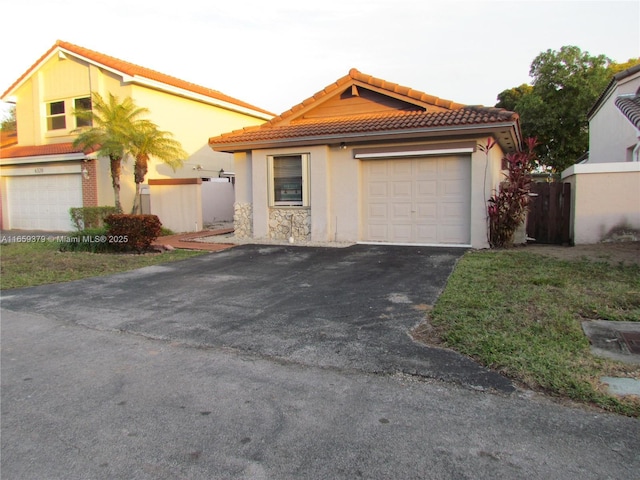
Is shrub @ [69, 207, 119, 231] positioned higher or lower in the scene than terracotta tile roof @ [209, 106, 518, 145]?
lower

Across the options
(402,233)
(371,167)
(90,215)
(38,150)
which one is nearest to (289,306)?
(402,233)

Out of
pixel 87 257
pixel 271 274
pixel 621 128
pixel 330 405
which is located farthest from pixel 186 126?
pixel 330 405

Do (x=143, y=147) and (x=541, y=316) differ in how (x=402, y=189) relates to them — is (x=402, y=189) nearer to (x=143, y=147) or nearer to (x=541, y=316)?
(x=541, y=316)

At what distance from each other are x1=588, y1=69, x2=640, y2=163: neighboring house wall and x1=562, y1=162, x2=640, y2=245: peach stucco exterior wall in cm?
388

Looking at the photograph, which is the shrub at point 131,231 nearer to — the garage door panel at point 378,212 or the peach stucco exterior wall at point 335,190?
the peach stucco exterior wall at point 335,190

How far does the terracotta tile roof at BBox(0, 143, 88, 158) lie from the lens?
1775 cm

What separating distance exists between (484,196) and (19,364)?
1003 cm

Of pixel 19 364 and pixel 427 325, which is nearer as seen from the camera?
pixel 19 364

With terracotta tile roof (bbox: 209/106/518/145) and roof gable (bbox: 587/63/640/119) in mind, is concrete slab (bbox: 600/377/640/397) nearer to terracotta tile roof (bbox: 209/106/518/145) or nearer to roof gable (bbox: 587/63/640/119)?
terracotta tile roof (bbox: 209/106/518/145)

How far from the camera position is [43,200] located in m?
19.2

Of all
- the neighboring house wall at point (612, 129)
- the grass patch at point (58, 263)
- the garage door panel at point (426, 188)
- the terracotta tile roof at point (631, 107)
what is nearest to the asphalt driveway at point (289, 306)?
the grass patch at point (58, 263)

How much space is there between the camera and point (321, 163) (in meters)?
13.0

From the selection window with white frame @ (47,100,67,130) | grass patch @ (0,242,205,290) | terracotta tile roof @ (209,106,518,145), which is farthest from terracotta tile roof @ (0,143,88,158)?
terracotta tile roof @ (209,106,518,145)

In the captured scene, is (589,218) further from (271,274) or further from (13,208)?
(13,208)
